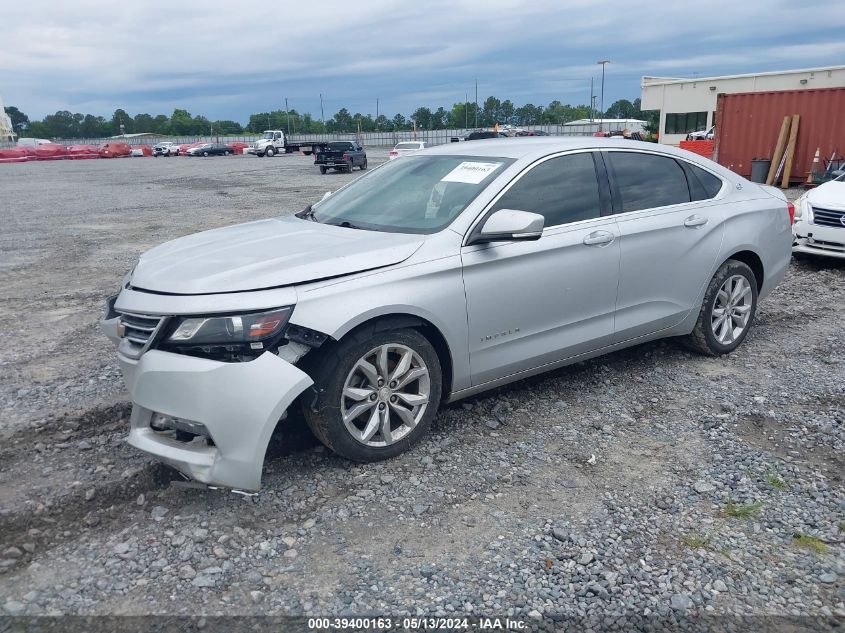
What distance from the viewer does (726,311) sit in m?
5.37

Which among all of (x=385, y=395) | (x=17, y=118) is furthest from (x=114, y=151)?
(x=17, y=118)

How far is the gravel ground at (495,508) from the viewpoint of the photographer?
2.79m

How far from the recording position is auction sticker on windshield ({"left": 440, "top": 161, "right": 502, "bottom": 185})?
4.26 meters

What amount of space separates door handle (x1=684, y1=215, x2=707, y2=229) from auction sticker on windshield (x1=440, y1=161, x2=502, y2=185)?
1.56 meters

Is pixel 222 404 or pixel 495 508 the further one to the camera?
pixel 495 508

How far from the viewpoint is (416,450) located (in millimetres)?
4004

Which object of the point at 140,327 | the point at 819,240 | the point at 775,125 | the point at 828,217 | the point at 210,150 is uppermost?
the point at 775,125

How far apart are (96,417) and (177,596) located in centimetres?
208

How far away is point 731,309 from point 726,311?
0.07 metres

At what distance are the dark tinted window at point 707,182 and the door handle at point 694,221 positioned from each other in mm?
210

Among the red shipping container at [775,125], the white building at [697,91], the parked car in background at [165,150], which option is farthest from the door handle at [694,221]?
the parked car in background at [165,150]

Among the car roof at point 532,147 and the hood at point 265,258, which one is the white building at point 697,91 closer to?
the car roof at point 532,147

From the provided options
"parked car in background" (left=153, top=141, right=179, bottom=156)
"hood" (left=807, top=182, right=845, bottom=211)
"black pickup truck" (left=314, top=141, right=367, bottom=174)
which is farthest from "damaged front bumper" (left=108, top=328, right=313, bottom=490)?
"parked car in background" (left=153, top=141, right=179, bottom=156)

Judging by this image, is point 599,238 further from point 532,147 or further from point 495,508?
point 495,508
